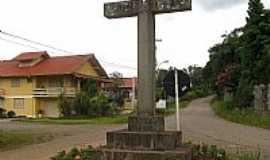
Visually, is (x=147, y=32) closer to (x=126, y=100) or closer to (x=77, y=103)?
(x=77, y=103)

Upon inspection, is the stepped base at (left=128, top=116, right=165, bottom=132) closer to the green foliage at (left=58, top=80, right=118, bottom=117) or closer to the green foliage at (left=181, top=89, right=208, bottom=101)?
the green foliage at (left=58, top=80, right=118, bottom=117)

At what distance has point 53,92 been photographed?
5212cm

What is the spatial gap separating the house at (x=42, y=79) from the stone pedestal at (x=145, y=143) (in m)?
40.8

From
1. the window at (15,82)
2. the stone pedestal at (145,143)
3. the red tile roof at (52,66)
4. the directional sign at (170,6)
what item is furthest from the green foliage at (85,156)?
the window at (15,82)

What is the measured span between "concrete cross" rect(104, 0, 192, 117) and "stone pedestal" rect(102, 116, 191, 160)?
33 cm

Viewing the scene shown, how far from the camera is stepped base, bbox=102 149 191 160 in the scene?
8867mm

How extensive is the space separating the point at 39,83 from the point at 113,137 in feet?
150

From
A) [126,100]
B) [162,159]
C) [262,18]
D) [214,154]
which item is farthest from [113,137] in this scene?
[126,100]

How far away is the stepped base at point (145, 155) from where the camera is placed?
887 cm

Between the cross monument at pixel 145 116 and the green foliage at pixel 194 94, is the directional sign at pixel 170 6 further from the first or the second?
the green foliage at pixel 194 94

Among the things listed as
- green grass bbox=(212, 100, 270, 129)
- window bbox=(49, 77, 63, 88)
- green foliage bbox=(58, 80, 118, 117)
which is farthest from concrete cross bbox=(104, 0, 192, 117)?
window bbox=(49, 77, 63, 88)

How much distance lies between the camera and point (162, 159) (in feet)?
29.2

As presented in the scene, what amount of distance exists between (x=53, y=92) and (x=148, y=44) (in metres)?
42.8

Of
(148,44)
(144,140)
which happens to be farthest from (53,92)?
(144,140)
